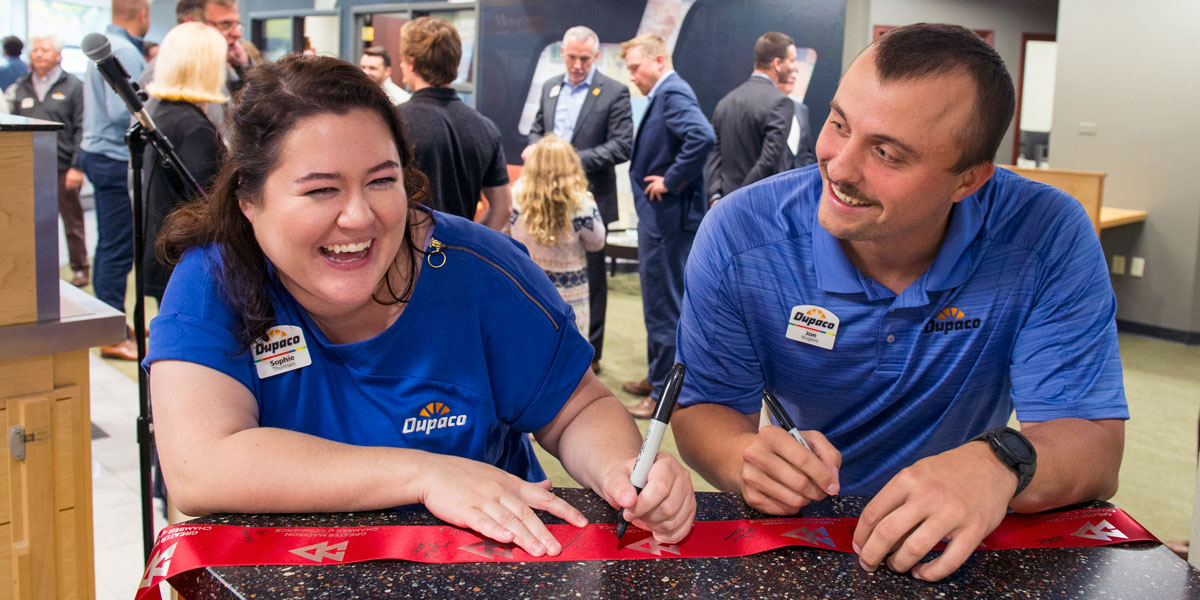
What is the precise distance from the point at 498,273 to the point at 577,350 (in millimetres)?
181

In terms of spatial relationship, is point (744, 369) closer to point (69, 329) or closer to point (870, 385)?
point (870, 385)

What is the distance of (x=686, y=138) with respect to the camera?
5.00 m

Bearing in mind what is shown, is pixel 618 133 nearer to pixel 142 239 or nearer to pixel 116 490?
pixel 116 490

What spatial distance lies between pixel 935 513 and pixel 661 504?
31 cm

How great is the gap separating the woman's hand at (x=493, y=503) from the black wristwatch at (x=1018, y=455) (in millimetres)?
401

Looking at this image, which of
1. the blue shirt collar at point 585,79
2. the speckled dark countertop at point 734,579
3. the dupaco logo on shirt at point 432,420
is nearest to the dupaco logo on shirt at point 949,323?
the speckled dark countertop at point 734,579

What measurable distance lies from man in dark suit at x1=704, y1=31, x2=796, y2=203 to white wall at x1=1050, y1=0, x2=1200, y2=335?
2.80 m

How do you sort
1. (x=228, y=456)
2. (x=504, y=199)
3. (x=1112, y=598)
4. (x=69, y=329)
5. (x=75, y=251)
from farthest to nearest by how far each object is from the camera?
(x=75, y=251) → (x=504, y=199) → (x=69, y=329) → (x=228, y=456) → (x=1112, y=598)

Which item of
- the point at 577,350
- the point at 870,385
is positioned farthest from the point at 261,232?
the point at 870,385

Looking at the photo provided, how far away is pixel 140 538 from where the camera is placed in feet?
10.3

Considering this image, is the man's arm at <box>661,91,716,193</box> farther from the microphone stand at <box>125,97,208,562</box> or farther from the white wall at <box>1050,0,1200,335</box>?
the white wall at <box>1050,0,1200,335</box>

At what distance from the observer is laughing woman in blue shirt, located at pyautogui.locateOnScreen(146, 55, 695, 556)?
1.18 metres

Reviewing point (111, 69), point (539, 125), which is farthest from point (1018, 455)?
point (539, 125)

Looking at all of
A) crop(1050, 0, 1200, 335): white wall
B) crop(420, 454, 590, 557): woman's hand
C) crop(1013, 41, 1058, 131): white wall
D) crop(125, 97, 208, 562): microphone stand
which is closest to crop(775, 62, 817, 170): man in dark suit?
crop(1050, 0, 1200, 335): white wall
